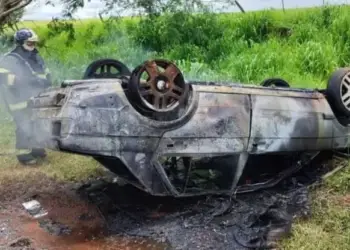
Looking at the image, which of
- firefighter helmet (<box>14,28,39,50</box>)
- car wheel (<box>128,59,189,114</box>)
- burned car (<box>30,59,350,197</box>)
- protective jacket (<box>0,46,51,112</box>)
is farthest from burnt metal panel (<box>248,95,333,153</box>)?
firefighter helmet (<box>14,28,39,50</box>)

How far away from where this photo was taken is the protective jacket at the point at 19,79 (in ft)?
20.6

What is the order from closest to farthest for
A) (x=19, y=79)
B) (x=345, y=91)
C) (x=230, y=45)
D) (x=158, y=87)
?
1. (x=158, y=87)
2. (x=345, y=91)
3. (x=19, y=79)
4. (x=230, y=45)

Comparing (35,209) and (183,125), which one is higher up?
(183,125)

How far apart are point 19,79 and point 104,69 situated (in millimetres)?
1331

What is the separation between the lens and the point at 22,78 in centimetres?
642

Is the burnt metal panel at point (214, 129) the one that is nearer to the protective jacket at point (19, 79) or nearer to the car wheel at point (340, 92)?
the car wheel at point (340, 92)

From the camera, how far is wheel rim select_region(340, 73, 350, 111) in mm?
5199

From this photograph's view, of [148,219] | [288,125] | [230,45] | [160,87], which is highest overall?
[160,87]

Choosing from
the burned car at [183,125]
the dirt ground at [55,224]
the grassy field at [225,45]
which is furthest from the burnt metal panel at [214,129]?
the grassy field at [225,45]

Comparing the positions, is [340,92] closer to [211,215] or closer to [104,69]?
[211,215]

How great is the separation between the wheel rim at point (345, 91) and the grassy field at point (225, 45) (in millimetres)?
4747

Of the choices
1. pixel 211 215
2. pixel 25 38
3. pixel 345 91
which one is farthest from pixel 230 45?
pixel 211 215

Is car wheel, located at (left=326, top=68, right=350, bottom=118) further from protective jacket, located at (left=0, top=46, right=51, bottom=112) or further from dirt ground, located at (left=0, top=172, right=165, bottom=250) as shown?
protective jacket, located at (left=0, top=46, right=51, bottom=112)

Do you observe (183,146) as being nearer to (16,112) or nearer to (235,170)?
(235,170)
